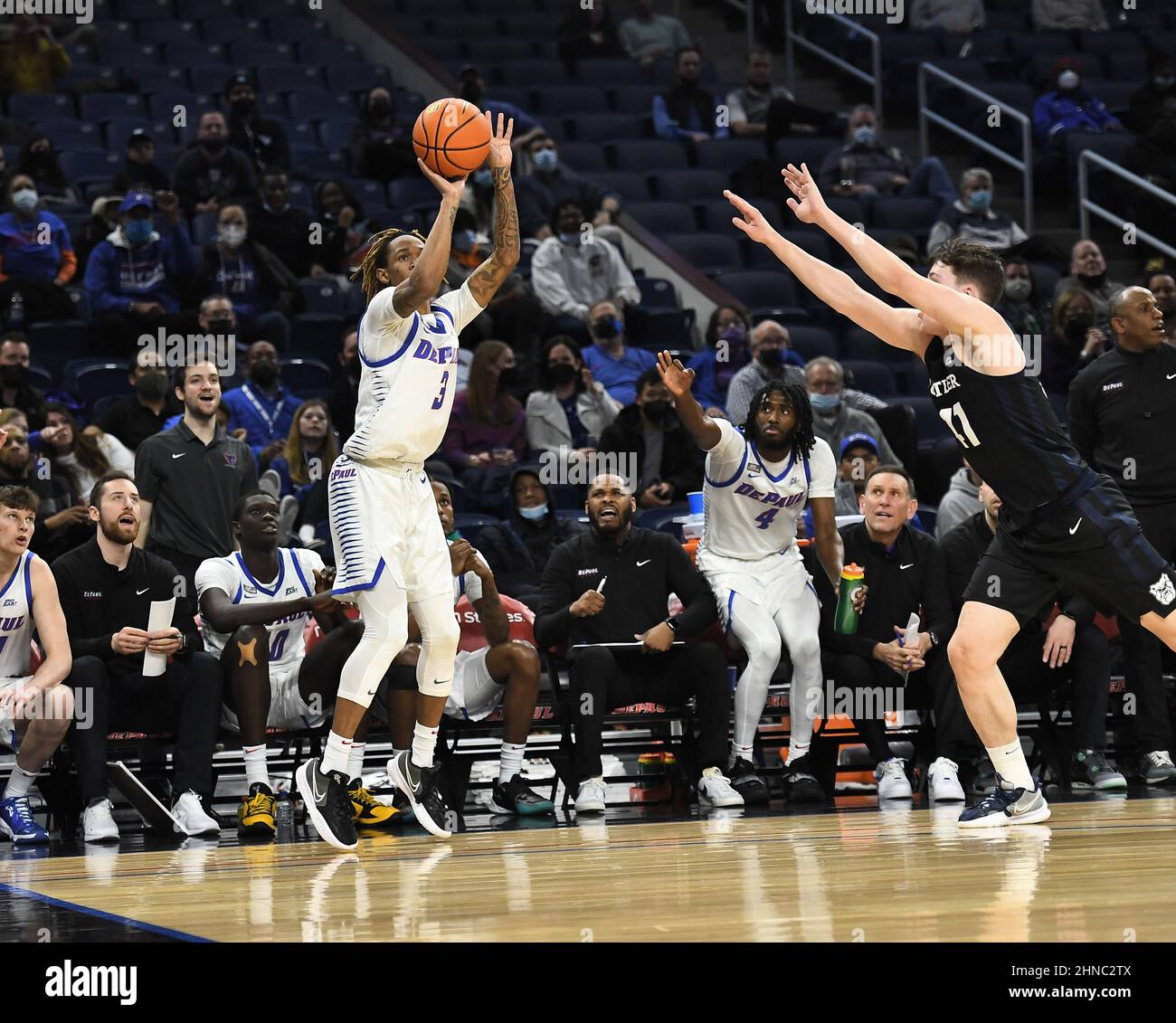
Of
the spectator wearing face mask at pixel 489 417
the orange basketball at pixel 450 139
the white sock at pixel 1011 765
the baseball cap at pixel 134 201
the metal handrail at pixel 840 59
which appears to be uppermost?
the metal handrail at pixel 840 59

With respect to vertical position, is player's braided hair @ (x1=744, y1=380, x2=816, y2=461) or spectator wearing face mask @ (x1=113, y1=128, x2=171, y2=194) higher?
spectator wearing face mask @ (x1=113, y1=128, x2=171, y2=194)

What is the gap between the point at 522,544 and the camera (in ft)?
28.2

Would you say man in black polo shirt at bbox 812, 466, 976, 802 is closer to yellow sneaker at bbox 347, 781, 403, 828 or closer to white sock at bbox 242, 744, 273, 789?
yellow sneaker at bbox 347, 781, 403, 828

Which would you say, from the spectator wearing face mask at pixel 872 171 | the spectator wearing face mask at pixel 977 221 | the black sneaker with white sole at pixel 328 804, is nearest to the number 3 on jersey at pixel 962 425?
the black sneaker with white sole at pixel 328 804

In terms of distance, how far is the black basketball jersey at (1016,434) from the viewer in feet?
17.3

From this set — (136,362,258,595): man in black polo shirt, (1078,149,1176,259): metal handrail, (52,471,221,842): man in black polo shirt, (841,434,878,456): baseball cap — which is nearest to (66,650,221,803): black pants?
(52,471,221,842): man in black polo shirt

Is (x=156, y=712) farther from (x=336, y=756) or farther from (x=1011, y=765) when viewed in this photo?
(x=1011, y=765)

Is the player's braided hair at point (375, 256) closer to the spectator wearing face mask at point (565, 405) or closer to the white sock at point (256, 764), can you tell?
the white sock at point (256, 764)

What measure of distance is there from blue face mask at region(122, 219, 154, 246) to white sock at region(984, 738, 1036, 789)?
6.72 m

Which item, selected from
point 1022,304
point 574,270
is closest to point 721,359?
point 574,270

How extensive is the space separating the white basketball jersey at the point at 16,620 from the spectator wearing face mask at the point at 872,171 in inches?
330

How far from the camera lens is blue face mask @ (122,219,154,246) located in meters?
10.4

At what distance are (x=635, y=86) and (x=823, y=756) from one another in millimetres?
8611

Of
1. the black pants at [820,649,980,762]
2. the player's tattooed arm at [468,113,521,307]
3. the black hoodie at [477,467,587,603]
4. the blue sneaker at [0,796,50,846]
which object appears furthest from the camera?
the black hoodie at [477,467,587,603]
